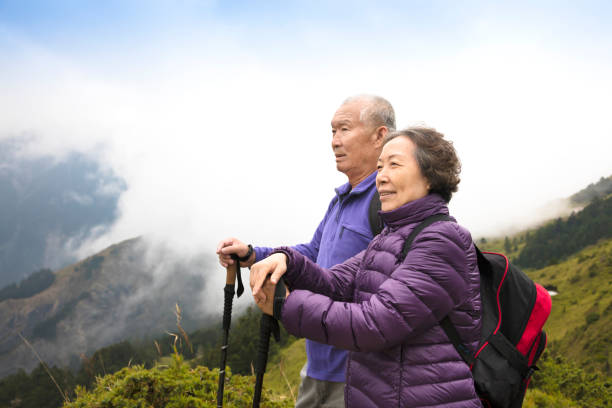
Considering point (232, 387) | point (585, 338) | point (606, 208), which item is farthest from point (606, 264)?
point (232, 387)

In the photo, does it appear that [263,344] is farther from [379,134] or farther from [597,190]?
[597,190]

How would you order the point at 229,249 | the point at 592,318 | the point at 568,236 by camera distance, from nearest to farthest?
the point at 229,249, the point at 592,318, the point at 568,236

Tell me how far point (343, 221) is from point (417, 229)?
122 cm

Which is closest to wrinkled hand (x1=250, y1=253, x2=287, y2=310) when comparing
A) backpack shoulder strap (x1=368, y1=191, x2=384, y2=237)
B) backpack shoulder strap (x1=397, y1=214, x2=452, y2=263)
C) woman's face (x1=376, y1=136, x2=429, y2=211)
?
backpack shoulder strap (x1=397, y1=214, x2=452, y2=263)

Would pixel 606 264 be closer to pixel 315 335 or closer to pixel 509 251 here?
pixel 509 251

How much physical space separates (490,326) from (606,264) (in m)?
114

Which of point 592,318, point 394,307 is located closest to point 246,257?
point 394,307

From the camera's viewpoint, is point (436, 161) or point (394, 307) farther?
point (436, 161)

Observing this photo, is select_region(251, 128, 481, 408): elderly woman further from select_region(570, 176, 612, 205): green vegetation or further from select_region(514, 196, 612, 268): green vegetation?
select_region(570, 176, 612, 205): green vegetation

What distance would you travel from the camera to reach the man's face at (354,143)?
349 cm

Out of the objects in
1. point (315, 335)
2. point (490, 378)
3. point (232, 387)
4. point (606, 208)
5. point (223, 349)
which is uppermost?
point (315, 335)

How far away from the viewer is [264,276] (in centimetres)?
174

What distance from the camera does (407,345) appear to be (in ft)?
6.00

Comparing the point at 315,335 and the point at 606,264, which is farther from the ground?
the point at 315,335
